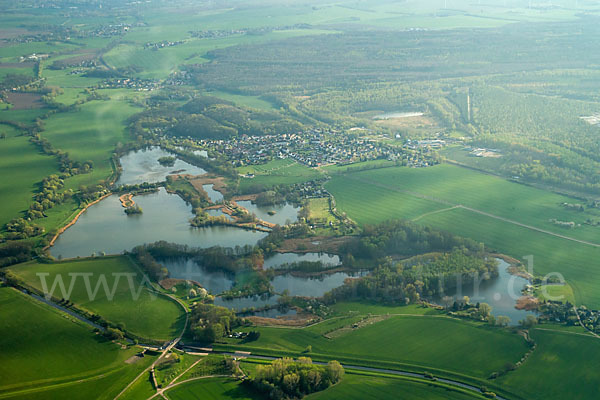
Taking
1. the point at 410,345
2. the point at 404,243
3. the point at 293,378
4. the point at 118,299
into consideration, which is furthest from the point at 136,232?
the point at 410,345

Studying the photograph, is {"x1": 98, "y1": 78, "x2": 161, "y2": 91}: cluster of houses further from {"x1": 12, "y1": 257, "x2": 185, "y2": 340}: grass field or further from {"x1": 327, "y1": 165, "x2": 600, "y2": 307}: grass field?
{"x1": 12, "y1": 257, "x2": 185, "y2": 340}: grass field

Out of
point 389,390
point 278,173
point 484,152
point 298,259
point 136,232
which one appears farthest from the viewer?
point 484,152

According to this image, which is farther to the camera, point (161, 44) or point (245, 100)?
point (161, 44)

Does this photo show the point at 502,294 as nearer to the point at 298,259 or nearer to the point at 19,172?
the point at 298,259

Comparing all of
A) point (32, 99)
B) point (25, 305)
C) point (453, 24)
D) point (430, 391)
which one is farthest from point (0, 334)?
point (453, 24)

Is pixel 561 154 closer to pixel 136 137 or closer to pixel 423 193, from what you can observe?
pixel 423 193

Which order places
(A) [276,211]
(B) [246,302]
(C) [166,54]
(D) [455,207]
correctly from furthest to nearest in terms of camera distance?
(C) [166,54]
(A) [276,211]
(D) [455,207]
(B) [246,302]

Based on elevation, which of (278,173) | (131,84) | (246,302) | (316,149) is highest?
(131,84)

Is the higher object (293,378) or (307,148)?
(307,148)
